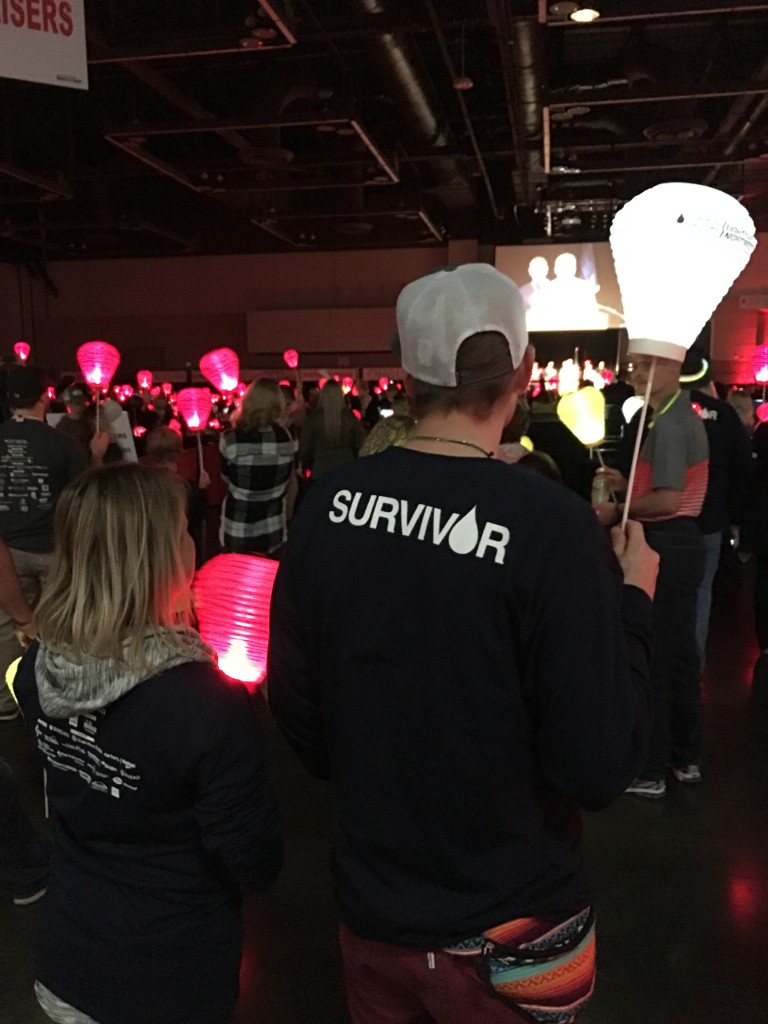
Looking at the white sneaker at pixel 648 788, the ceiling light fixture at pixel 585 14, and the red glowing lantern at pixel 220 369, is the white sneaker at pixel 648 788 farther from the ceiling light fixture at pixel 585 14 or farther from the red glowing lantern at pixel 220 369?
the red glowing lantern at pixel 220 369

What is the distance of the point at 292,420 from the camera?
23.6ft

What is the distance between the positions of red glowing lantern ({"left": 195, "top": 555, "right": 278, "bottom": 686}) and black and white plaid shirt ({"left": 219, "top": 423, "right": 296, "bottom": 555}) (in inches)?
91.9

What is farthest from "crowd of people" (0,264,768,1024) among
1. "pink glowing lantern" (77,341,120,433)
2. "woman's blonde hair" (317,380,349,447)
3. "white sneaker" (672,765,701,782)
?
"pink glowing lantern" (77,341,120,433)

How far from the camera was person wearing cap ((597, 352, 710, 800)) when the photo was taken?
2.77 m

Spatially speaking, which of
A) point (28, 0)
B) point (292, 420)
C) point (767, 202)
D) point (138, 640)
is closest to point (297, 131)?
point (292, 420)

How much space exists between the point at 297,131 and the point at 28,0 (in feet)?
22.4

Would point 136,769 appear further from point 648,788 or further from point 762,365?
point 762,365

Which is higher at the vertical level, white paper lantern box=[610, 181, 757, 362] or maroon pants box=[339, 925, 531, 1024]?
white paper lantern box=[610, 181, 757, 362]

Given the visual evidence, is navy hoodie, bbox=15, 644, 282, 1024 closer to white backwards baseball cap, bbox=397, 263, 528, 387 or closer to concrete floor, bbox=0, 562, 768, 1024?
white backwards baseball cap, bbox=397, 263, 528, 387

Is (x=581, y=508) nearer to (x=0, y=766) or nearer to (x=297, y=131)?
(x=0, y=766)

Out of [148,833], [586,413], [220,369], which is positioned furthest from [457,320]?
[220,369]

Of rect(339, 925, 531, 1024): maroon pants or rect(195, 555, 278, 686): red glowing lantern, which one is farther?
rect(195, 555, 278, 686): red glowing lantern

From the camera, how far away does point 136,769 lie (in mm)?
1210

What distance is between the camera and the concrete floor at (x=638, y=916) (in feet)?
7.00
